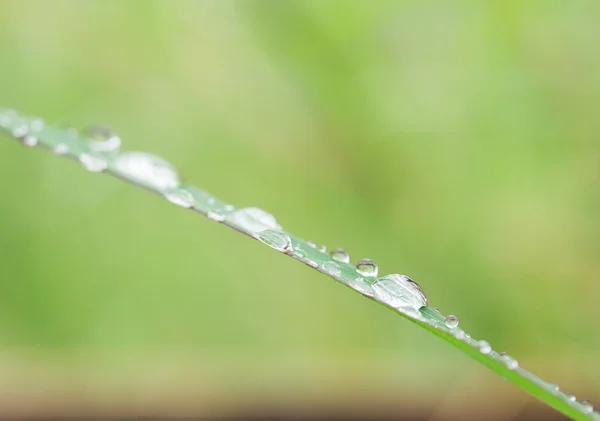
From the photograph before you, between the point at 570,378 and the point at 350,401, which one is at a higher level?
the point at 570,378

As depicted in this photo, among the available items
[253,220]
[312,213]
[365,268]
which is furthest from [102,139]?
[312,213]

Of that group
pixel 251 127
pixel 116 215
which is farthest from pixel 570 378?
pixel 116 215

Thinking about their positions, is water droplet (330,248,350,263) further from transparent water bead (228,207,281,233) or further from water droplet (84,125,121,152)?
water droplet (84,125,121,152)

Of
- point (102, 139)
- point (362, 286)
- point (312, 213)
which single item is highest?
point (312, 213)

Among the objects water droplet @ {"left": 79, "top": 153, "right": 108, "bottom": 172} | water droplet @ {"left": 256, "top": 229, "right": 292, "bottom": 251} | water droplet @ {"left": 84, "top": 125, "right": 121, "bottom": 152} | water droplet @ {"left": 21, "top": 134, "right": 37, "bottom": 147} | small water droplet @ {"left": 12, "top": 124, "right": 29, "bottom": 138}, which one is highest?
water droplet @ {"left": 84, "top": 125, "right": 121, "bottom": 152}

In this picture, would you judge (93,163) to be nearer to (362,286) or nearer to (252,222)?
(252,222)

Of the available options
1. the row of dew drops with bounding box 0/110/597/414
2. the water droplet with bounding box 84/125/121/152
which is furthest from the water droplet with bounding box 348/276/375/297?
the water droplet with bounding box 84/125/121/152

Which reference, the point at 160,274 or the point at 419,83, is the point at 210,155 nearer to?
the point at 160,274
